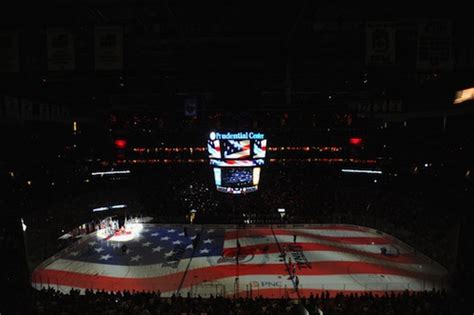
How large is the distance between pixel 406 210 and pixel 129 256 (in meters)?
21.6

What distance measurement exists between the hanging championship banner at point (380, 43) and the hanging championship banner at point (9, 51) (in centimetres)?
1090

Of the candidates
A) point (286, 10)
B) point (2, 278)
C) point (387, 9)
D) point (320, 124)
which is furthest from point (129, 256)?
point (387, 9)

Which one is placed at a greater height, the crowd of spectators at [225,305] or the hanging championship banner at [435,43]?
the hanging championship banner at [435,43]

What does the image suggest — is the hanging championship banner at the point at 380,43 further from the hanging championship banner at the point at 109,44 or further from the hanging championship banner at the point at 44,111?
the hanging championship banner at the point at 44,111

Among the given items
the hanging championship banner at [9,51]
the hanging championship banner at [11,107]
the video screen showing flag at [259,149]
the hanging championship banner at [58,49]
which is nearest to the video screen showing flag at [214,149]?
the video screen showing flag at [259,149]

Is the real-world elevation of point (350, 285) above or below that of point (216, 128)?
below

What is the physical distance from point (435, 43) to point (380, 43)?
1.54m

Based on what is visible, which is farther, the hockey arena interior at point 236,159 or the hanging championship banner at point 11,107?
the hanging championship banner at point 11,107

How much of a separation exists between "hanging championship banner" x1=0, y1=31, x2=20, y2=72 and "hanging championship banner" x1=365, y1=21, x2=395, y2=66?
10.9 m

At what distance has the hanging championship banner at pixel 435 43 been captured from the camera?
9984 millimetres

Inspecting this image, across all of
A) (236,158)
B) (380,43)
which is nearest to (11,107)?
(236,158)

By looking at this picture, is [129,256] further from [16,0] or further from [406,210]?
[406,210]

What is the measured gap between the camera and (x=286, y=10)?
418 inches

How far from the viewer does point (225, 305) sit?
1281 cm
